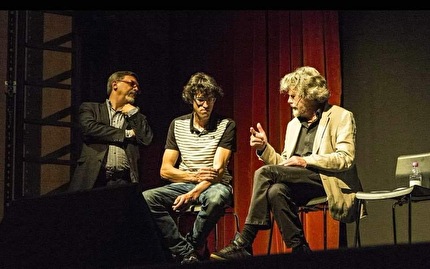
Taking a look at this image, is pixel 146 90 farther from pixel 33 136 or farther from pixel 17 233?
pixel 17 233

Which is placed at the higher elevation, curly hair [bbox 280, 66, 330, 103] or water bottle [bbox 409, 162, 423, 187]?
curly hair [bbox 280, 66, 330, 103]

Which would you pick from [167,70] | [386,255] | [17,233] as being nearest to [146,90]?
[167,70]

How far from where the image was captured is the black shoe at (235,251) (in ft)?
10.9

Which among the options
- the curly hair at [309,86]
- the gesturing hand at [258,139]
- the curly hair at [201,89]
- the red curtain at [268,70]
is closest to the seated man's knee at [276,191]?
the gesturing hand at [258,139]

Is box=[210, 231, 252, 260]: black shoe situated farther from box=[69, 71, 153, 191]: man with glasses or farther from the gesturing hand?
box=[69, 71, 153, 191]: man with glasses

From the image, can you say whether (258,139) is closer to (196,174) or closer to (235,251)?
(196,174)

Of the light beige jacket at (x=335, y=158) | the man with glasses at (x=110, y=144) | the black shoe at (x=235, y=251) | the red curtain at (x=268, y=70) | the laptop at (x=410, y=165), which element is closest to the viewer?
the black shoe at (x=235, y=251)

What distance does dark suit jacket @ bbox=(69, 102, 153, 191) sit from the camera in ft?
13.4

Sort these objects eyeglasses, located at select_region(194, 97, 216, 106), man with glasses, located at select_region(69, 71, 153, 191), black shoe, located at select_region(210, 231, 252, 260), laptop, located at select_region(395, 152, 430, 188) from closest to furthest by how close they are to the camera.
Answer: black shoe, located at select_region(210, 231, 252, 260), laptop, located at select_region(395, 152, 430, 188), eyeglasses, located at select_region(194, 97, 216, 106), man with glasses, located at select_region(69, 71, 153, 191)

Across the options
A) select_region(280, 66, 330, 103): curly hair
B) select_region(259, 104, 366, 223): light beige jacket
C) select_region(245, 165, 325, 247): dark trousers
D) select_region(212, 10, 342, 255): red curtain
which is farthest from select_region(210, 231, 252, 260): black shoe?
select_region(212, 10, 342, 255): red curtain

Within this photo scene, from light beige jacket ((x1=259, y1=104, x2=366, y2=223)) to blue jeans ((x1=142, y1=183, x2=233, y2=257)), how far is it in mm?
282

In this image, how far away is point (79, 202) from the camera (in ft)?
8.18

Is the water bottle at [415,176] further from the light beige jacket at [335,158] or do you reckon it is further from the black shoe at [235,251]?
the black shoe at [235,251]

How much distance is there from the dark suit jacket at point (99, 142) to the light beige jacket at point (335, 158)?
0.74 meters
